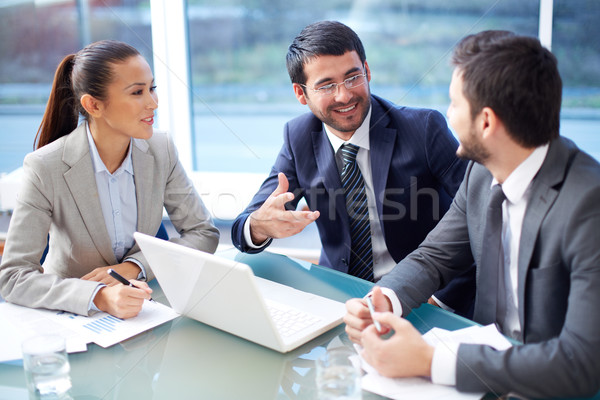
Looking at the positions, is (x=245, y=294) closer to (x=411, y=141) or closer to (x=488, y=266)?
(x=488, y=266)

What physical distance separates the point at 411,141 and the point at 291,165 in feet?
1.48

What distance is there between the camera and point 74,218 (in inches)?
68.9

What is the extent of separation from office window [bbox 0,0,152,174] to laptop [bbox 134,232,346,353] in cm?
242

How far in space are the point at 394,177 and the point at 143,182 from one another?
2.82ft

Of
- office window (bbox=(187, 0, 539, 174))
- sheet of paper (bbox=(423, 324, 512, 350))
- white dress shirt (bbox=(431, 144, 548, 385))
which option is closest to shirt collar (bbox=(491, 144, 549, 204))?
white dress shirt (bbox=(431, 144, 548, 385))

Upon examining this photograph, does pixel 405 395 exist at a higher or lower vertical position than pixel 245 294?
lower

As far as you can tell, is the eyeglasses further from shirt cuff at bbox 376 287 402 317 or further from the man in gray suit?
shirt cuff at bbox 376 287 402 317

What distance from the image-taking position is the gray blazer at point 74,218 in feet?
4.92

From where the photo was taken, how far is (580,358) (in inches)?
42.0

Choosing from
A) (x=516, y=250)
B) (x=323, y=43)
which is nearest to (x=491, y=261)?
(x=516, y=250)

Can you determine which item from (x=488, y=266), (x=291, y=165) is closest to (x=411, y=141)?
(x=291, y=165)

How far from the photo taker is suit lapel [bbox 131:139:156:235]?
6.15ft

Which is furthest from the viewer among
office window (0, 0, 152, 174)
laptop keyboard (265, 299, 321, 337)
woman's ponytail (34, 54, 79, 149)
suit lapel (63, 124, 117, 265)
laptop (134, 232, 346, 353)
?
office window (0, 0, 152, 174)

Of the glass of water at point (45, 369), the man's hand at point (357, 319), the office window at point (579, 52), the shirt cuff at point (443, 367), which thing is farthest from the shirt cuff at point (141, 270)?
the office window at point (579, 52)
